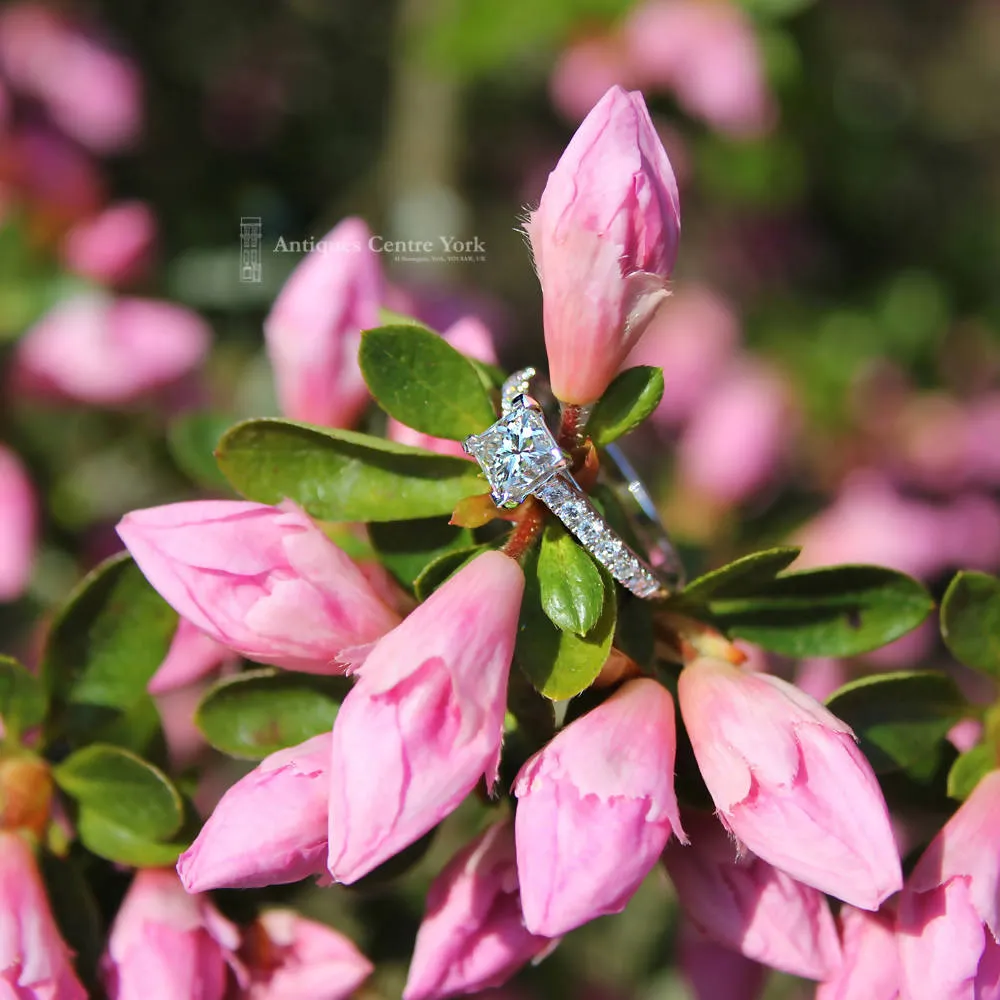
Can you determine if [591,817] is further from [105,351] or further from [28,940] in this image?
[105,351]

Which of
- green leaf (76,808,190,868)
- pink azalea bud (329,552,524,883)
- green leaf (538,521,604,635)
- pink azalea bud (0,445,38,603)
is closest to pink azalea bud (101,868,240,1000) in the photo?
green leaf (76,808,190,868)

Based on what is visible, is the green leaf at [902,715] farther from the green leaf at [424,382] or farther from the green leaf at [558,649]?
the green leaf at [424,382]

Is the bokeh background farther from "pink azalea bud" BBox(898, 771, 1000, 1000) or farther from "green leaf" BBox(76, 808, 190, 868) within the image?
"pink azalea bud" BBox(898, 771, 1000, 1000)

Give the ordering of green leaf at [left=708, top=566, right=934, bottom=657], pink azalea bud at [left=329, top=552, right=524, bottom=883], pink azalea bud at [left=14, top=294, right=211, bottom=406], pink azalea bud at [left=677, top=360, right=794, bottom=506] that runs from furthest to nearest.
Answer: pink azalea bud at [left=677, top=360, right=794, bottom=506]
pink azalea bud at [left=14, top=294, right=211, bottom=406]
green leaf at [left=708, top=566, right=934, bottom=657]
pink azalea bud at [left=329, top=552, right=524, bottom=883]

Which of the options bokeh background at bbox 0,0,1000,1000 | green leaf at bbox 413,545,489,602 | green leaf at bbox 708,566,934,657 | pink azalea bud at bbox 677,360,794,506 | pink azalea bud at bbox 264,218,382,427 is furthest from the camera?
pink azalea bud at bbox 677,360,794,506

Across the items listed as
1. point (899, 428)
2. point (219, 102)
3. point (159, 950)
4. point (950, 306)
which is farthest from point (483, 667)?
point (219, 102)

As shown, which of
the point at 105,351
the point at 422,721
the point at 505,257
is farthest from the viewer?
the point at 505,257

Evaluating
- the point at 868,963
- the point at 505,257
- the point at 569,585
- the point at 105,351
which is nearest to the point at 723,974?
the point at 868,963
